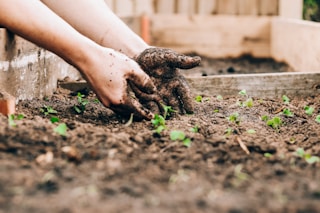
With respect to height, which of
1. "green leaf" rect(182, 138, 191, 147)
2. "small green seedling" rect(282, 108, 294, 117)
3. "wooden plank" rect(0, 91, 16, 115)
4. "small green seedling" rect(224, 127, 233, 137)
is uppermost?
"wooden plank" rect(0, 91, 16, 115)

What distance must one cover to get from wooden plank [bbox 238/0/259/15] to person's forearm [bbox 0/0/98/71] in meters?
3.29

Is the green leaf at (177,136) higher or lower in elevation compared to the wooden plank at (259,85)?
higher

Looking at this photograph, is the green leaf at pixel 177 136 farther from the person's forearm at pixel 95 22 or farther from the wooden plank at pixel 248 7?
the wooden plank at pixel 248 7

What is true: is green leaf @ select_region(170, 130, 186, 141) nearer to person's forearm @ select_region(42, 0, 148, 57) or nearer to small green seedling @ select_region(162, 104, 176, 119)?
small green seedling @ select_region(162, 104, 176, 119)

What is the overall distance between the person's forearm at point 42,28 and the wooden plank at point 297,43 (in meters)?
1.79

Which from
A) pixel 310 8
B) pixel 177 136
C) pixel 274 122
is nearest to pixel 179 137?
pixel 177 136

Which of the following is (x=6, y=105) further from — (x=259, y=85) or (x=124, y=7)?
(x=124, y=7)

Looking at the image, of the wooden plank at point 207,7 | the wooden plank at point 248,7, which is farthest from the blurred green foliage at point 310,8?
the wooden plank at point 207,7

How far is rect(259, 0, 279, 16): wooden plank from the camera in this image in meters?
4.96

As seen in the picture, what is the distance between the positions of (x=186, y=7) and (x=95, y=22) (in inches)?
112

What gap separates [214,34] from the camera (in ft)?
16.1

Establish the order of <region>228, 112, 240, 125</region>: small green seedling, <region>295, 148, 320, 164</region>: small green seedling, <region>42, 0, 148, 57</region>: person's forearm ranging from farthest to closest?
<region>42, 0, 148, 57</region>: person's forearm < <region>228, 112, 240, 125</region>: small green seedling < <region>295, 148, 320, 164</region>: small green seedling

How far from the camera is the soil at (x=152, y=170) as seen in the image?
3.56ft

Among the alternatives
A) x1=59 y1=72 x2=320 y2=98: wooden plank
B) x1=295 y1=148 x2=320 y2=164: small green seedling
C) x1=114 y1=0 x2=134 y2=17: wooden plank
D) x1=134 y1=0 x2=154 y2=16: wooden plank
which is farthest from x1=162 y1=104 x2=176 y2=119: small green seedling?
x1=134 y1=0 x2=154 y2=16: wooden plank
